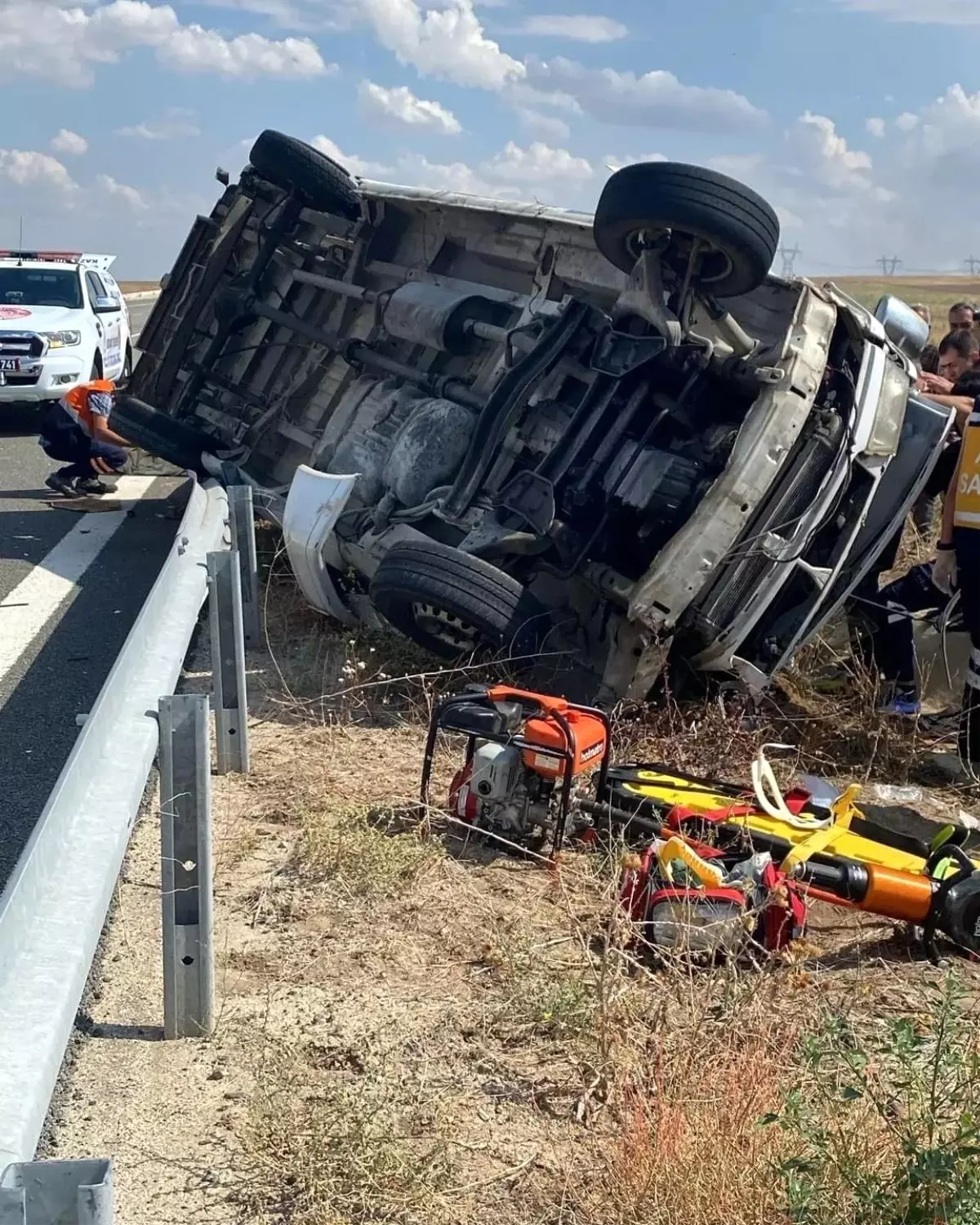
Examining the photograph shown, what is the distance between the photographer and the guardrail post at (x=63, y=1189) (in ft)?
5.19

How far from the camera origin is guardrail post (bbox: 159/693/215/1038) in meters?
3.14

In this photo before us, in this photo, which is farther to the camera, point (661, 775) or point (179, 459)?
point (179, 459)

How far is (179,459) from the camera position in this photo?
8.97 meters

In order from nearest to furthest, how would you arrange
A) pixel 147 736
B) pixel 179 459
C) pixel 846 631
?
1. pixel 147 736
2. pixel 846 631
3. pixel 179 459

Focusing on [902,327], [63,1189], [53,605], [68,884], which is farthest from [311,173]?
[63,1189]

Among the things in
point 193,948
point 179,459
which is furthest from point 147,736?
point 179,459

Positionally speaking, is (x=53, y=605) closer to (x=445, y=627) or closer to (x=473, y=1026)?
(x=445, y=627)

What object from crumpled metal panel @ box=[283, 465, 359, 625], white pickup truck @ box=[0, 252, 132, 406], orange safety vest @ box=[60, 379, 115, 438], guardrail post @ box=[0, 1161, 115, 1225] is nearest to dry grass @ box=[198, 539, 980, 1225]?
guardrail post @ box=[0, 1161, 115, 1225]

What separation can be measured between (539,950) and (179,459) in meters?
5.85

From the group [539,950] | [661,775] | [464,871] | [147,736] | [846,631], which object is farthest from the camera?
[846,631]

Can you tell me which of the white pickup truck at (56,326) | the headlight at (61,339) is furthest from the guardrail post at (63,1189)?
the headlight at (61,339)

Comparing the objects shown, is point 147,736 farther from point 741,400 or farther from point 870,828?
point 741,400

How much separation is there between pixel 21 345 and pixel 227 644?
33.1 feet

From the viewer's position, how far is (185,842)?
3.17 m
